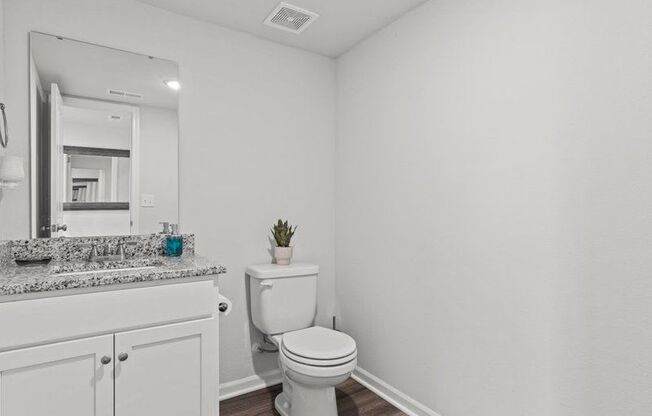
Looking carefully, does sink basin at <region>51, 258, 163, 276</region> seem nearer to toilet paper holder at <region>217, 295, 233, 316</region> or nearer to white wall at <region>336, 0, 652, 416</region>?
toilet paper holder at <region>217, 295, 233, 316</region>

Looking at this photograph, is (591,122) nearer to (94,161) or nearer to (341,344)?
(341,344)

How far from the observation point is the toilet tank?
212 cm

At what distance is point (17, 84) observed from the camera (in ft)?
5.54

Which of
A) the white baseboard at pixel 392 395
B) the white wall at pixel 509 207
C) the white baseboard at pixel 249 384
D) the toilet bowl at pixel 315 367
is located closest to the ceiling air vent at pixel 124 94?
the white wall at pixel 509 207

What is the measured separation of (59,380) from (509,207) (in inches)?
73.1

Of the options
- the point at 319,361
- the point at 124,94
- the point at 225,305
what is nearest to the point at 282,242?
the point at 225,305

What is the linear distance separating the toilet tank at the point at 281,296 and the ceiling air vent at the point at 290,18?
146cm

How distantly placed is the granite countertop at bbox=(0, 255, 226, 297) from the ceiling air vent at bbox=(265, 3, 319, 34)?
4.66 ft

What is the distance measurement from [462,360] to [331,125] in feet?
5.67

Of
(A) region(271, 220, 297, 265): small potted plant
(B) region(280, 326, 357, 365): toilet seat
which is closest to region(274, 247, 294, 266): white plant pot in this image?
(A) region(271, 220, 297, 265): small potted plant

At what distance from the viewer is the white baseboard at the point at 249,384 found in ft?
7.17

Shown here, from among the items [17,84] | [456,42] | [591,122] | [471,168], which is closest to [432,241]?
[471,168]

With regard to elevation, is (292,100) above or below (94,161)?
above

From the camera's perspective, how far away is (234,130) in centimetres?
225
